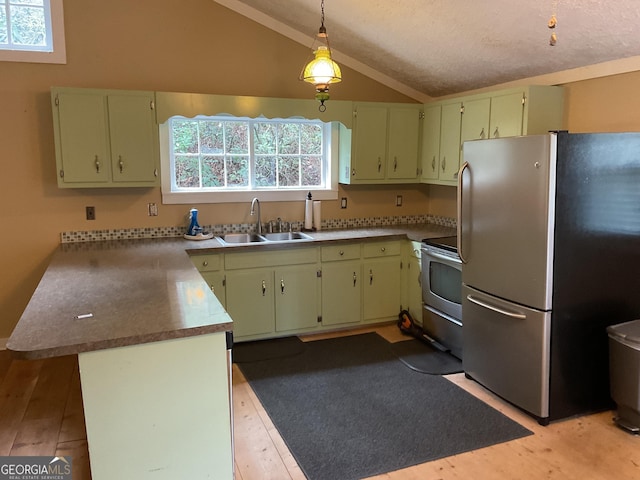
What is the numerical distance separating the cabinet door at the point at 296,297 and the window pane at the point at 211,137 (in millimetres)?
1249

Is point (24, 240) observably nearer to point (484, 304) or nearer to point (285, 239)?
point (285, 239)

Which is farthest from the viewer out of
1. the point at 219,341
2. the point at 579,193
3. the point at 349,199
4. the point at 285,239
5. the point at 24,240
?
the point at 349,199

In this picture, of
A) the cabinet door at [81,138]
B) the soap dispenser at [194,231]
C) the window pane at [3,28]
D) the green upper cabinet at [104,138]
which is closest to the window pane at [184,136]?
the green upper cabinet at [104,138]

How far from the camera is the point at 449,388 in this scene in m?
3.37

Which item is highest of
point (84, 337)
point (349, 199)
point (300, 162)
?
point (300, 162)

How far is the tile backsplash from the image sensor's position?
159 inches

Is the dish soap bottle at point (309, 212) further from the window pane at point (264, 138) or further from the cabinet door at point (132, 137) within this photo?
the cabinet door at point (132, 137)

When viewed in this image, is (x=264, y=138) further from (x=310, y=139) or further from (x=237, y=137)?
(x=310, y=139)

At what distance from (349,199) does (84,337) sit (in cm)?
330

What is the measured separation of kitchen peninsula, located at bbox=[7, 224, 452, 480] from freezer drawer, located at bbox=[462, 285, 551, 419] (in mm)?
1784

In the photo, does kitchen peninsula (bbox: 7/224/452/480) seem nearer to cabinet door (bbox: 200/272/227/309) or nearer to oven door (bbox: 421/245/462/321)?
cabinet door (bbox: 200/272/227/309)

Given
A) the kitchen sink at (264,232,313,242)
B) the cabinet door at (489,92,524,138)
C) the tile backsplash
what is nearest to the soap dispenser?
the tile backsplash

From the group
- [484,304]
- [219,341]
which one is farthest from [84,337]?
[484,304]

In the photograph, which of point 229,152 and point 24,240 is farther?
point 229,152
